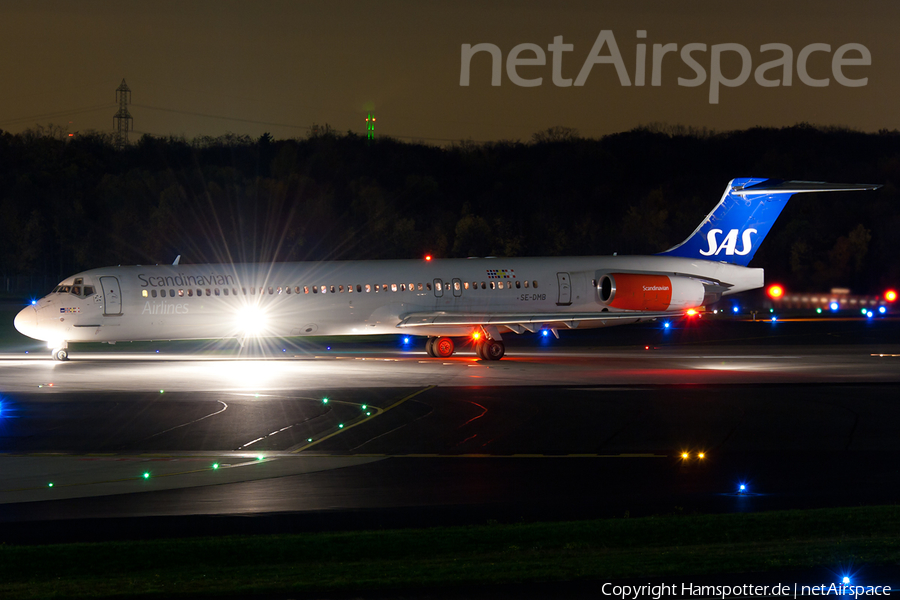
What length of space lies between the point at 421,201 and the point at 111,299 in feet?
254

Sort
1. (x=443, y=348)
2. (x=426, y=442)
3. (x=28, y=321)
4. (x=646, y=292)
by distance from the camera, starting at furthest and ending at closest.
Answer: (x=646, y=292), (x=443, y=348), (x=28, y=321), (x=426, y=442)

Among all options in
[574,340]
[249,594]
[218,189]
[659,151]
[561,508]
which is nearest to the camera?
[249,594]

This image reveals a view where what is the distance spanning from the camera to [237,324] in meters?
32.5

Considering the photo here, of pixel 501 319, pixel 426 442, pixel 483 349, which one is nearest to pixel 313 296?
pixel 483 349

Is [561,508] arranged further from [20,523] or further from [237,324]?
[237,324]

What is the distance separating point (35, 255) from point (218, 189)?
59.8 ft

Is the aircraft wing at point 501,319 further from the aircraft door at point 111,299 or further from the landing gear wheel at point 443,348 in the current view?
the aircraft door at point 111,299

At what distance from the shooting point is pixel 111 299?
103ft

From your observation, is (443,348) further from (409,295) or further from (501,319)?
→ (501,319)

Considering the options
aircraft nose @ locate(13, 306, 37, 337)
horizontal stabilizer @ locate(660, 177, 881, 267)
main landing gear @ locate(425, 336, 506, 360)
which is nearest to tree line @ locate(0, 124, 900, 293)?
horizontal stabilizer @ locate(660, 177, 881, 267)

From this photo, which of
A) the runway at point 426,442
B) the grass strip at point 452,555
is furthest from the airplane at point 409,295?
the grass strip at point 452,555

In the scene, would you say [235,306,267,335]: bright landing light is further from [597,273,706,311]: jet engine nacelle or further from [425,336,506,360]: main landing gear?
[597,273,706,311]: jet engine nacelle

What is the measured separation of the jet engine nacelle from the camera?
35.2 m

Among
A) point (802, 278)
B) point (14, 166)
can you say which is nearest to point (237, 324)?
point (802, 278)
